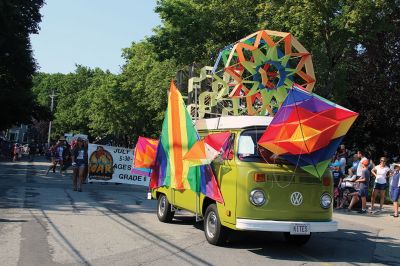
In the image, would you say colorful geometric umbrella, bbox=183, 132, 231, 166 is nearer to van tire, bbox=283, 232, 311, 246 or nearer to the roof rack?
the roof rack

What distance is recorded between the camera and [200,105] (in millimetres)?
11734

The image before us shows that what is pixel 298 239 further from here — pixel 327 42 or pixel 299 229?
pixel 327 42

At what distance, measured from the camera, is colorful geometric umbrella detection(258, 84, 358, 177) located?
7977 millimetres

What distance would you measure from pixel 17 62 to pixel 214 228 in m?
31.7

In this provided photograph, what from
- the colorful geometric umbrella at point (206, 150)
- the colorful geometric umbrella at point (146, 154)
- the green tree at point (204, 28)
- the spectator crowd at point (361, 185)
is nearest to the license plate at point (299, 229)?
the colorful geometric umbrella at point (206, 150)

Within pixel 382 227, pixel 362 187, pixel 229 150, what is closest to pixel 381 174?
pixel 362 187

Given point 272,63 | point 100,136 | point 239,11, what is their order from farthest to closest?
point 100,136 < point 239,11 < point 272,63

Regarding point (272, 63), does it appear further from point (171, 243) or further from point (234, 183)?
point (171, 243)

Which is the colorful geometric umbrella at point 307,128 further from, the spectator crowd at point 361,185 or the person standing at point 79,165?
the person standing at point 79,165

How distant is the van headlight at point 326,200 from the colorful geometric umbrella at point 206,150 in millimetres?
1923

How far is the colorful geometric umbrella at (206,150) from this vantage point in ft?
28.3

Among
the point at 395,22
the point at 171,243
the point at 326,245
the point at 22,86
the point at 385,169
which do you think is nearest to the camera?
the point at 171,243

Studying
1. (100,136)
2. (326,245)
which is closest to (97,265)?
(326,245)

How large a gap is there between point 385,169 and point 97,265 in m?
12.4
